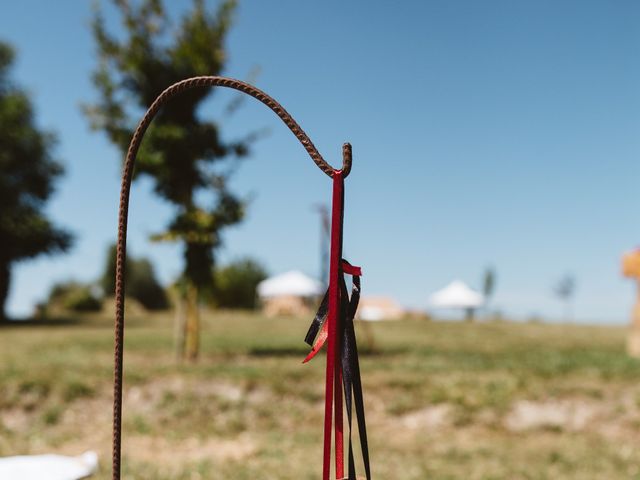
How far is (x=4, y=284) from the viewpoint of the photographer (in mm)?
29609

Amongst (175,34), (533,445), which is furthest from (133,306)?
(533,445)

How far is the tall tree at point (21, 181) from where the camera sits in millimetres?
28016

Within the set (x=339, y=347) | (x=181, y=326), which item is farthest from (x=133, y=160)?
(x=181, y=326)

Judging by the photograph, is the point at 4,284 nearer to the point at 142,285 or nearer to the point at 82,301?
the point at 82,301

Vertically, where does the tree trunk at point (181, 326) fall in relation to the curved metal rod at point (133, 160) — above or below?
below

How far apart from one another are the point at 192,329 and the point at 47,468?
10176 mm

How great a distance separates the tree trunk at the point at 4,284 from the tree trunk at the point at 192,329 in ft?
67.2

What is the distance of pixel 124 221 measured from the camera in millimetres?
1530

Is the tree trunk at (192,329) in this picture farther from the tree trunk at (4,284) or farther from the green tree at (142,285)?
the green tree at (142,285)

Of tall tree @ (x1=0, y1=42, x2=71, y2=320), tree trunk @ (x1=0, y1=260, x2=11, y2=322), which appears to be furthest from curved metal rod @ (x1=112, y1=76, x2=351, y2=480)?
tree trunk @ (x1=0, y1=260, x2=11, y2=322)

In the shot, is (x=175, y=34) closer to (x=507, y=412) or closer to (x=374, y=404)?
(x=374, y=404)

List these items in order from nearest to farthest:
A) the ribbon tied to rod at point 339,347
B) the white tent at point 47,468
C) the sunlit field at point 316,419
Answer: the ribbon tied to rod at point 339,347 → the white tent at point 47,468 → the sunlit field at point 316,419

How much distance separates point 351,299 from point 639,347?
13.0 m

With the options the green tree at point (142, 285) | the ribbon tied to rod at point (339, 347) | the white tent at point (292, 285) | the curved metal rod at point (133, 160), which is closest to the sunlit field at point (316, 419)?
the curved metal rod at point (133, 160)
